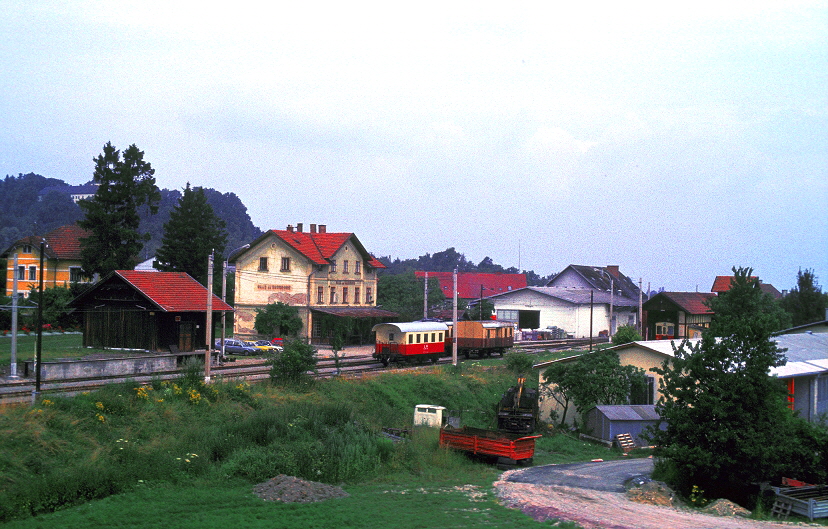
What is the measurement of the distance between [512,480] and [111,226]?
133ft

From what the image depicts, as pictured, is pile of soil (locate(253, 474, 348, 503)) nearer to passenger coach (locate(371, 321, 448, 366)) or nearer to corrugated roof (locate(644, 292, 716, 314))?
passenger coach (locate(371, 321, 448, 366))

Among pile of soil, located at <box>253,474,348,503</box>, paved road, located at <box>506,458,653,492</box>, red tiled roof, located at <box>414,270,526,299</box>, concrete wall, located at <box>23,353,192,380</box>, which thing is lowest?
paved road, located at <box>506,458,653,492</box>

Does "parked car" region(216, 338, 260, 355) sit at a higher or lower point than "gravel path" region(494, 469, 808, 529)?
higher

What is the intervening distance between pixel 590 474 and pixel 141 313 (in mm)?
24099

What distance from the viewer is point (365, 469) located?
19.8 meters

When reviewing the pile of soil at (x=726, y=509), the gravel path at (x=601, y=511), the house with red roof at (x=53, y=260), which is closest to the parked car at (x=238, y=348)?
the house with red roof at (x=53, y=260)

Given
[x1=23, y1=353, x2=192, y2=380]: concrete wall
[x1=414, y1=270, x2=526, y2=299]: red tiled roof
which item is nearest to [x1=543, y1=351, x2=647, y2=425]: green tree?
[x1=23, y1=353, x2=192, y2=380]: concrete wall

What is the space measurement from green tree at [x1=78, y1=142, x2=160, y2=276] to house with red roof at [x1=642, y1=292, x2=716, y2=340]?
147 ft

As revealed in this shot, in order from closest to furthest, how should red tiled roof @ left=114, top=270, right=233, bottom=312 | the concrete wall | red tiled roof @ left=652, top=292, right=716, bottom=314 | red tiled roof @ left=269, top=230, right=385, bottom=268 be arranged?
the concrete wall, red tiled roof @ left=114, top=270, right=233, bottom=312, red tiled roof @ left=269, top=230, right=385, bottom=268, red tiled roof @ left=652, top=292, right=716, bottom=314

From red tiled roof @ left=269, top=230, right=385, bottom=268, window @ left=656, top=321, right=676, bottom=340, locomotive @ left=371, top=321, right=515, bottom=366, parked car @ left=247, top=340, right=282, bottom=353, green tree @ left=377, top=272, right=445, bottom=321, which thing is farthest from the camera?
green tree @ left=377, top=272, right=445, bottom=321

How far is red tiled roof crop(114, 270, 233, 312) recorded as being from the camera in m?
34.9

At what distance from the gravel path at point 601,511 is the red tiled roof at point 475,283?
78.9 m

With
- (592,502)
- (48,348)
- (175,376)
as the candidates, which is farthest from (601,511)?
(48,348)

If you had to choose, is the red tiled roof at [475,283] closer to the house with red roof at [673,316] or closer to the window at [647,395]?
the house with red roof at [673,316]
